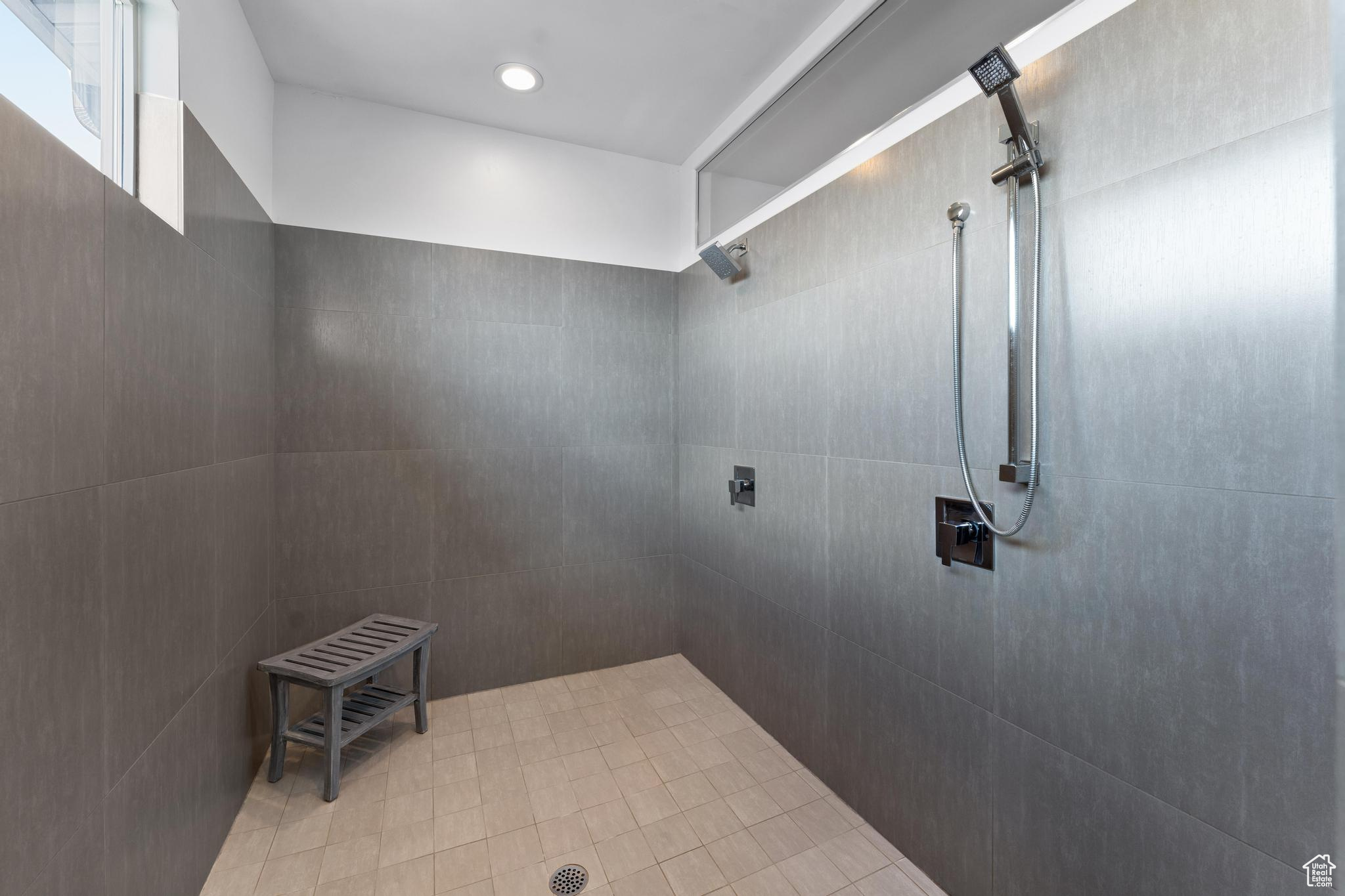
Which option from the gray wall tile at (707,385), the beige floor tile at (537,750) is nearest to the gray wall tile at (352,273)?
the gray wall tile at (707,385)

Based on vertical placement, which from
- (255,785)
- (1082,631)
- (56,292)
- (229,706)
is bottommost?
(255,785)

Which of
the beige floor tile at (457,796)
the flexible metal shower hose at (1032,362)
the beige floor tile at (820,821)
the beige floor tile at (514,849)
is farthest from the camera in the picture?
the beige floor tile at (457,796)

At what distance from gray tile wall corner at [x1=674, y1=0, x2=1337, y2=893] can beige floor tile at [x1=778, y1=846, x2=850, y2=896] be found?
222mm

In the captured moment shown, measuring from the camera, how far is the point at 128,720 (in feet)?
3.54

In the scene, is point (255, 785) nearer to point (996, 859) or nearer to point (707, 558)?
point (707, 558)

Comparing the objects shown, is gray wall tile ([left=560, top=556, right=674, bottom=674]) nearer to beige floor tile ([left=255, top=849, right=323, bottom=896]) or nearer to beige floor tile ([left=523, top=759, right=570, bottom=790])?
beige floor tile ([left=523, top=759, right=570, bottom=790])

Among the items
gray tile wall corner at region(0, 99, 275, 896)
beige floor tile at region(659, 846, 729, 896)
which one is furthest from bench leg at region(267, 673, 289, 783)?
beige floor tile at region(659, 846, 729, 896)

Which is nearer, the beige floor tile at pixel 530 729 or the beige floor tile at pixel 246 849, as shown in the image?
the beige floor tile at pixel 246 849

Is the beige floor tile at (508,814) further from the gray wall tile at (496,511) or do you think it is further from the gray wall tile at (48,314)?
the gray wall tile at (48,314)

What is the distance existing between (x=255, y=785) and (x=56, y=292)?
1750mm

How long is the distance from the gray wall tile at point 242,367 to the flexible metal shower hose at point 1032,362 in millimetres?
1978

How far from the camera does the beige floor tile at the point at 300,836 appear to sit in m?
1.58

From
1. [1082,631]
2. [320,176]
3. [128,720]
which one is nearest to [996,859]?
[1082,631]

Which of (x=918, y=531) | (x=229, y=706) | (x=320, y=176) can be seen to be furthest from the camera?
(x=320, y=176)
